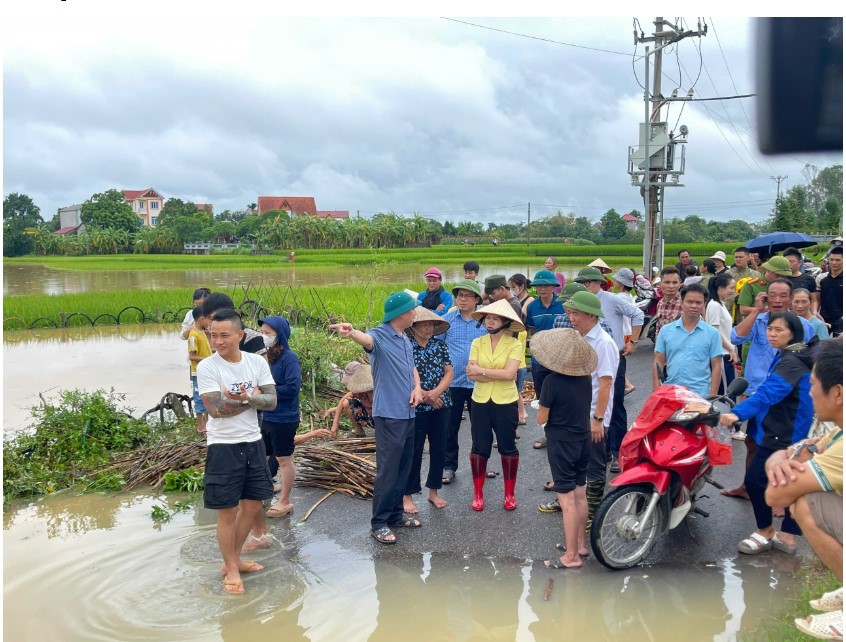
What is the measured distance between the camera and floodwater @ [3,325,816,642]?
13.1 ft

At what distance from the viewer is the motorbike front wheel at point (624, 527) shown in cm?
432

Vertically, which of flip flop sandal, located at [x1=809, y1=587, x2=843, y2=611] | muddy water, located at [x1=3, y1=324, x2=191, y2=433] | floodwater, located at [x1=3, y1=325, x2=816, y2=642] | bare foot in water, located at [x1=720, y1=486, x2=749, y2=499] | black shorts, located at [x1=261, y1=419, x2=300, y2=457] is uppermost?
black shorts, located at [x1=261, y1=419, x2=300, y2=457]

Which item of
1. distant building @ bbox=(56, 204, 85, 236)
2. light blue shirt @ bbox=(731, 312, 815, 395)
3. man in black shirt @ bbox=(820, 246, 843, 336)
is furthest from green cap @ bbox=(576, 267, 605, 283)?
distant building @ bbox=(56, 204, 85, 236)

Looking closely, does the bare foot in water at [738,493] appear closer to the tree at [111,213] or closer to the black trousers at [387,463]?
the black trousers at [387,463]

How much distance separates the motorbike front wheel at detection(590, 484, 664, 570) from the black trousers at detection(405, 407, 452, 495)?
5.05 ft

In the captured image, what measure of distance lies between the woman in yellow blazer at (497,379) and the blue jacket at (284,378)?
4.19 ft

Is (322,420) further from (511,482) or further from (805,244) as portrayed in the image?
(805,244)

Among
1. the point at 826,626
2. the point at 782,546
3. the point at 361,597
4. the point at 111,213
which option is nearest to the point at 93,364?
the point at 361,597

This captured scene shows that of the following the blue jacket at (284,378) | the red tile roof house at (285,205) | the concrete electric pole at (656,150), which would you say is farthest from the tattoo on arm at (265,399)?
the red tile roof house at (285,205)

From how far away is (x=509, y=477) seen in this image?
5.45 meters

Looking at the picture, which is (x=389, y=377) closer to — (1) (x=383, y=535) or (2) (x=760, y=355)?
(1) (x=383, y=535)

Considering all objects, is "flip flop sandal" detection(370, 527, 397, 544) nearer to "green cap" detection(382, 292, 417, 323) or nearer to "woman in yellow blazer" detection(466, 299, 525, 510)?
"woman in yellow blazer" detection(466, 299, 525, 510)

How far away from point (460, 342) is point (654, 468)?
81.8 inches

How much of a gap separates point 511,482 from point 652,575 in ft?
4.29
